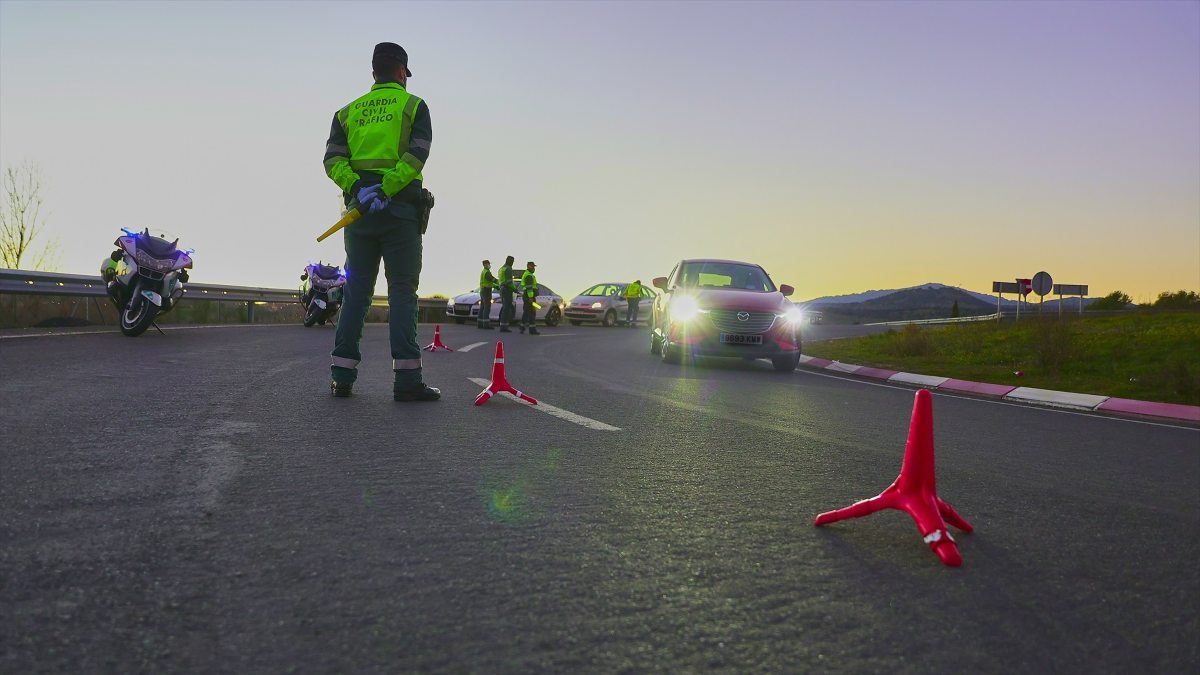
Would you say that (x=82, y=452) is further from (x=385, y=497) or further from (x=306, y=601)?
(x=306, y=601)

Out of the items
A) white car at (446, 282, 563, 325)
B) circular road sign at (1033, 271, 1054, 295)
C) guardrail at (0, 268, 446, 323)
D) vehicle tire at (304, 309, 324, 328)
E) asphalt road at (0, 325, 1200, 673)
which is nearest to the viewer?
asphalt road at (0, 325, 1200, 673)

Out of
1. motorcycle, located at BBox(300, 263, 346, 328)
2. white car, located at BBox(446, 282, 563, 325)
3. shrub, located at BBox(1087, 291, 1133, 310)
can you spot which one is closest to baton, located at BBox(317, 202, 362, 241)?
motorcycle, located at BBox(300, 263, 346, 328)

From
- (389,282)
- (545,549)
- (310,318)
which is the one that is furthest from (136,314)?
(545,549)

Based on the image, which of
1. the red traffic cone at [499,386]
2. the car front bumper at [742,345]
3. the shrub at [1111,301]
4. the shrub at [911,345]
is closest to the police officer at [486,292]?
the shrub at [911,345]

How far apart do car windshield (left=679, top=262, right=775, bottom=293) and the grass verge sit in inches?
106

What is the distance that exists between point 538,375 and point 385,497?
6.80m

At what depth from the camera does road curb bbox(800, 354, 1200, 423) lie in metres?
10.1

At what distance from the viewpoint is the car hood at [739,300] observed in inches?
535

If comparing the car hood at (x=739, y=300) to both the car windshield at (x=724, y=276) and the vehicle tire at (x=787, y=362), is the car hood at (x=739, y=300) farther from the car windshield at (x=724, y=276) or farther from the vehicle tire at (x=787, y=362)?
the vehicle tire at (x=787, y=362)

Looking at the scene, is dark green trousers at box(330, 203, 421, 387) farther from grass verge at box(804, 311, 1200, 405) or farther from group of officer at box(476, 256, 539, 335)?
group of officer at box(476, 256, 539, 335)

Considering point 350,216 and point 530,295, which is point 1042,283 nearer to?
point 530,295

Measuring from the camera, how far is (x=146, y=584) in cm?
248

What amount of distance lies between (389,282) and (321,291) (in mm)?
13575

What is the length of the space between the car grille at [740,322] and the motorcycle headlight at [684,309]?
10.4 inches
